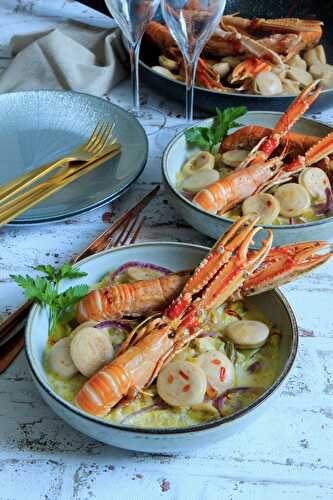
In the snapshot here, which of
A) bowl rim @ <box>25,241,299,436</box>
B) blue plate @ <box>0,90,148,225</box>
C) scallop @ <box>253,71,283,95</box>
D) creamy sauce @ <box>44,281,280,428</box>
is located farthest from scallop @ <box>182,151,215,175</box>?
bowl rim @ <box>25,241,299,436</box>

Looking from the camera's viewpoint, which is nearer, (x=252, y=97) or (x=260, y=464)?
(x=260, y=464)

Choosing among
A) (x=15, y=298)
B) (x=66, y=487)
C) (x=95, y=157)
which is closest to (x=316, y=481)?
(x=66, y=487)

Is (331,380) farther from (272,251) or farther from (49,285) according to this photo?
(49,285)

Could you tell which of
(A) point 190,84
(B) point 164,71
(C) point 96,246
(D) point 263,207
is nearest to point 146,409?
(C) point 96,246

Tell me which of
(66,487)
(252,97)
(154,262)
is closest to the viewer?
(66,487)

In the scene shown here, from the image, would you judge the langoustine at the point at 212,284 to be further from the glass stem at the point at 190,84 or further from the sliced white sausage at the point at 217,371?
the glass stem at the point at 190,84

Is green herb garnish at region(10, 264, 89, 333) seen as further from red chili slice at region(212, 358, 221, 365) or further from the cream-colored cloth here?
the cream-colored cloth

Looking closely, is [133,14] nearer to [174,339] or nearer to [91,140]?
[91,140]

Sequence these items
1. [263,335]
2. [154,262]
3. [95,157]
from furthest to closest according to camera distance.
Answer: [95,157]
[154,262]
[263,335]
